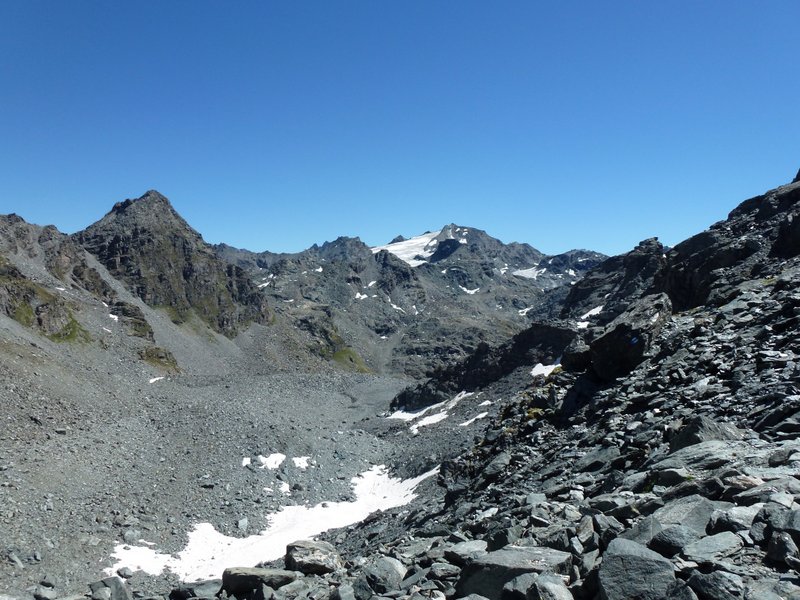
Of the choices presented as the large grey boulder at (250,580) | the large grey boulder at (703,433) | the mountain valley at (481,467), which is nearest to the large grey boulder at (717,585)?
the mountain valley at (481,467)

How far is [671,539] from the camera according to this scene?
858 cm

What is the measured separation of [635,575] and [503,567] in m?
2.69

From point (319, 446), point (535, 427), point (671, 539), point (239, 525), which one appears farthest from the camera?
point (319, 446)

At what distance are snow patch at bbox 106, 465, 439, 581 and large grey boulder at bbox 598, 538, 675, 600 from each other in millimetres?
30611

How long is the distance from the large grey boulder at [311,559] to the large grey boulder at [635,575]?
9862 mm

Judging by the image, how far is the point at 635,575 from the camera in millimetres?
7793

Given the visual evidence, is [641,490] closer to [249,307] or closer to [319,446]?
[319,446]

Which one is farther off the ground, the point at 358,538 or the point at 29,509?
the point at 29,509

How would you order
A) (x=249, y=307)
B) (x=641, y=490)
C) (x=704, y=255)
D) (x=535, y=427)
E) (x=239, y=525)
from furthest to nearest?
(x=249, y=307), (x=704, y=255), (x=239, y=525), (x=535, y=427), (x=641, y=490)

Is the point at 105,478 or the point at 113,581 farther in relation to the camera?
the point at 105,478

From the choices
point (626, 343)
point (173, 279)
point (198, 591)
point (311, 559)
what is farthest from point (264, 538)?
point (173, 279)

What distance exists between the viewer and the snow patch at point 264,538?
33.1 m

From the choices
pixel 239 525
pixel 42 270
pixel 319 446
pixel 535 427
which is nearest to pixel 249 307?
pixel 42 270

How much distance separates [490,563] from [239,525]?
35250 millimetres
